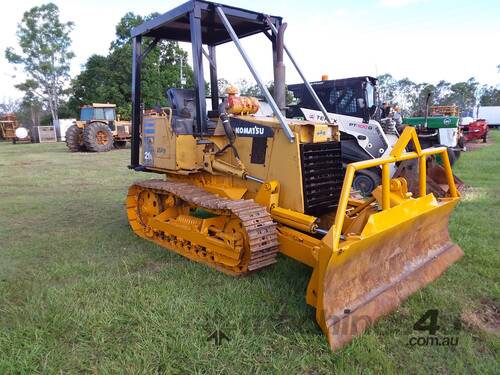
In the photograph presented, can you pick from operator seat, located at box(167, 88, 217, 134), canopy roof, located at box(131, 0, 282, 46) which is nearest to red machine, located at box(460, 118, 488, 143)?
canopy roof, located at box(131, 0, 282, 46)

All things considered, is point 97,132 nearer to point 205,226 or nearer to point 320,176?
→ point 205,226

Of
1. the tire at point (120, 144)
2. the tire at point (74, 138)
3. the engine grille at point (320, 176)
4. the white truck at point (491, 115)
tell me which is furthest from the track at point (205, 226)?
the white truck at point (491, 115)

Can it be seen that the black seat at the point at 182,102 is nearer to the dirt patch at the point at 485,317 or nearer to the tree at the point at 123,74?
the dirt patch at the point at 485,317

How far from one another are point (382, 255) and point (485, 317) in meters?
1.00

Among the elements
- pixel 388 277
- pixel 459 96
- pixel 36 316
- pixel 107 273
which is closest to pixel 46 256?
pixel 107 273

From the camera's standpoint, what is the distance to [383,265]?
3.76m

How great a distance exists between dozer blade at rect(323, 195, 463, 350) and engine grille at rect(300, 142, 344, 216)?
35.8 inches

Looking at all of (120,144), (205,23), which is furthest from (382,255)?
(120,144)

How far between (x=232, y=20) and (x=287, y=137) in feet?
6.58

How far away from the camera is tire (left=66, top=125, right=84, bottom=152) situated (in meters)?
20.1

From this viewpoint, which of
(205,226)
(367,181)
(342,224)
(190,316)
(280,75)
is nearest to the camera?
(342,224)

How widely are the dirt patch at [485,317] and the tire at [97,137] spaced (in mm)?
19208

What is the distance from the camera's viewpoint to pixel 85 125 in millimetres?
20438

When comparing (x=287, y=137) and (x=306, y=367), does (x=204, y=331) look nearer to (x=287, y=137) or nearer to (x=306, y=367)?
(x=306, y=367)
